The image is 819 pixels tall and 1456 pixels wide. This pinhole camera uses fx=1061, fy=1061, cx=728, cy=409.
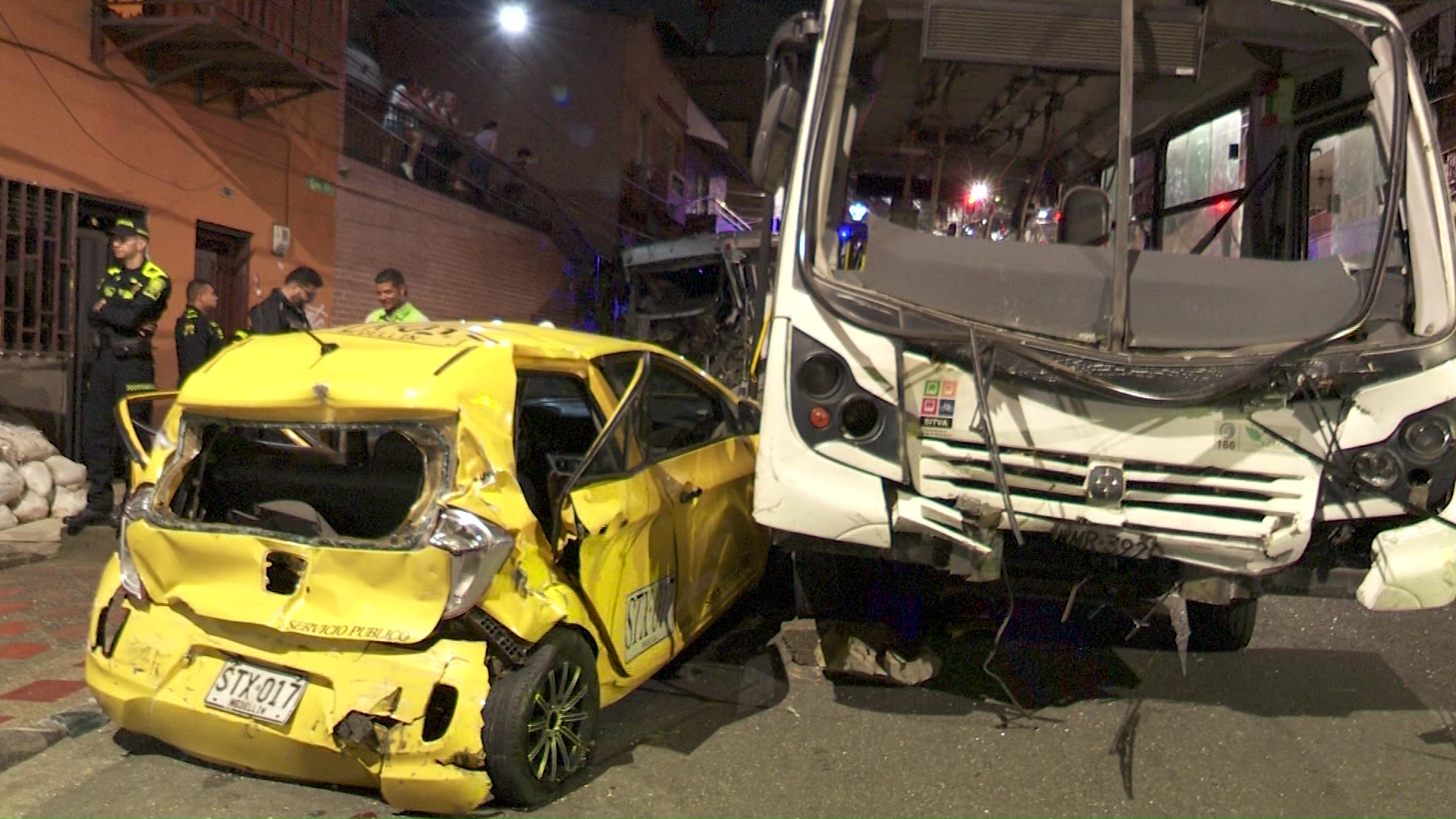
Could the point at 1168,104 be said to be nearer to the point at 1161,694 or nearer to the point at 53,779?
the point at 1161,694

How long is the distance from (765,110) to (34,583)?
4.95 metres

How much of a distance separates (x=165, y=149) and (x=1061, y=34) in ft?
27.5

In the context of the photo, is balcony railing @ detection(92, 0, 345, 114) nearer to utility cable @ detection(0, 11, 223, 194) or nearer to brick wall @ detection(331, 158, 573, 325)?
utility cable @ detection(0, 11, 223, 194)

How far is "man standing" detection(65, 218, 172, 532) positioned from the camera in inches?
260

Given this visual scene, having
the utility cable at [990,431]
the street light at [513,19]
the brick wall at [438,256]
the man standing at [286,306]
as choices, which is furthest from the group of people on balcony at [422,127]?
the utility cable at [990,431]

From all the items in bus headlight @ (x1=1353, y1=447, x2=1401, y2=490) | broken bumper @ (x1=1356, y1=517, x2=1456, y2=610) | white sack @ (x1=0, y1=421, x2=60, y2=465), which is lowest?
white sack @ (x1=0, y1=421, x2=60, y2=465)

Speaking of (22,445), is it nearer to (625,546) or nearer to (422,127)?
(625,546)

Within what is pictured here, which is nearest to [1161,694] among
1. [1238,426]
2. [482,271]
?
[1238,426]

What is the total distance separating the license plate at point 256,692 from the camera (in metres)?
3.30

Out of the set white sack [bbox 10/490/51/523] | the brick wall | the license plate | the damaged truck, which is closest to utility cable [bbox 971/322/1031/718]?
the license plate

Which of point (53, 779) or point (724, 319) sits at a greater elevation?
point (724, 319)

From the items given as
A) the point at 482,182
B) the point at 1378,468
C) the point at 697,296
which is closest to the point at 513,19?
the point at 482,182

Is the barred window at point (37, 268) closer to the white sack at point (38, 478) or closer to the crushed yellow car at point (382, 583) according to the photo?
the white sack at point (38, 478)

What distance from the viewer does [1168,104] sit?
472 cm
